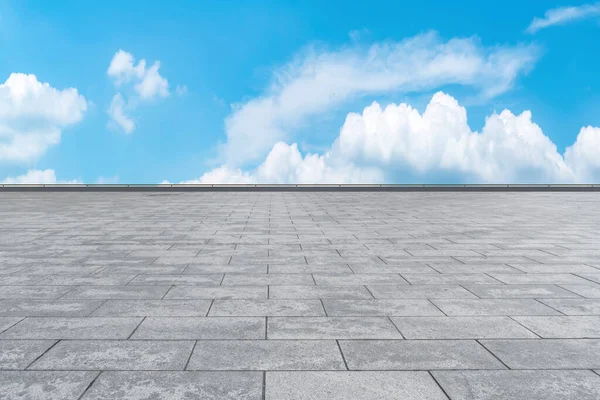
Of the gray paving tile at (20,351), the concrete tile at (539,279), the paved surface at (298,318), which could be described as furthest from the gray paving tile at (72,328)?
the concrete tile at (539,279)

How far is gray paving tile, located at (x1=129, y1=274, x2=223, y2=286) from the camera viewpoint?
7230 mm

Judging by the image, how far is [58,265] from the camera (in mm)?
8578

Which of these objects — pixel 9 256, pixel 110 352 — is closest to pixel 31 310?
pixel 110 352

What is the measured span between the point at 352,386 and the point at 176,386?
1550 mm

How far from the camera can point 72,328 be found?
5.22 metres

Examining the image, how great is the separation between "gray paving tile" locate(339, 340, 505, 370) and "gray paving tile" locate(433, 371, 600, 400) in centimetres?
18

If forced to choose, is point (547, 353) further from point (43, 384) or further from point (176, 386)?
point (43, 384)

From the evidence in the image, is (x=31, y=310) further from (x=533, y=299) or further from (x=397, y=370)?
(x=533, y=299)

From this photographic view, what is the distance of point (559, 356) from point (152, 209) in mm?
18183

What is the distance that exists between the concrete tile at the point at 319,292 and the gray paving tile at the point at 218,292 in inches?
8.4

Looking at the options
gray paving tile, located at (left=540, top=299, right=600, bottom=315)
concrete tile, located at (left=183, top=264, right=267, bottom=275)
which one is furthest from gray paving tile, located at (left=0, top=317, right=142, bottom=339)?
gray paving tile, located at (left=540, top=299, right=600, bottom=315)

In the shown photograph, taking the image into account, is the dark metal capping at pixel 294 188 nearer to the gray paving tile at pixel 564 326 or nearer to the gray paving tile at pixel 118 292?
the gray paving tile at pixel 118 292

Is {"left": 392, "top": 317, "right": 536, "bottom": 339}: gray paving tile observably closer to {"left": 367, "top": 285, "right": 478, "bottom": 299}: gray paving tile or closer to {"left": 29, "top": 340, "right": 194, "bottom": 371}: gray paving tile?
{"left": 367, "top": 285, "right": 478, "bottom": 299}: gray paving tile

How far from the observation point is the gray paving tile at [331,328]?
16.3 ft
